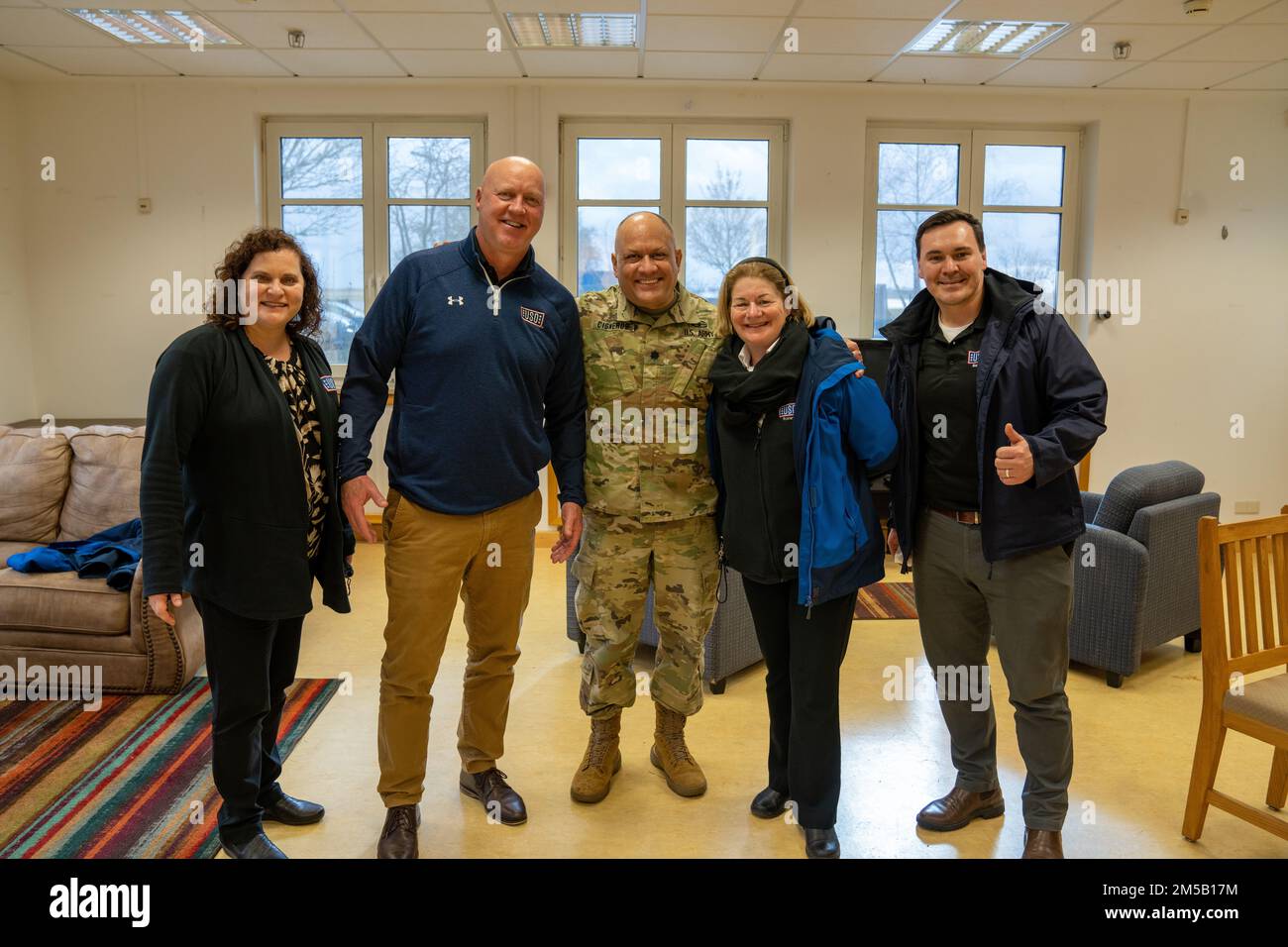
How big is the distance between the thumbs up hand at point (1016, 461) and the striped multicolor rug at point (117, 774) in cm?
222

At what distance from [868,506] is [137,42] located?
4.99m

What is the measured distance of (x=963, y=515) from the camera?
7.58 feet

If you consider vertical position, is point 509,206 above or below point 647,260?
above

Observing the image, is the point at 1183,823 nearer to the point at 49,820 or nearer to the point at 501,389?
the point at 501,389

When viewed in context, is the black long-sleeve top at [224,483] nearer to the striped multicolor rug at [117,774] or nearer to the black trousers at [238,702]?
→ the black trousers at [238,702]

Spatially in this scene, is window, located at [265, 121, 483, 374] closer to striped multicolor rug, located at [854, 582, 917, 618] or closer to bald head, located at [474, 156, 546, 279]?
striped multicolor rug, located at [854, 582, 917, 618]

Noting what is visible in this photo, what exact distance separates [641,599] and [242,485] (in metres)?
1.13

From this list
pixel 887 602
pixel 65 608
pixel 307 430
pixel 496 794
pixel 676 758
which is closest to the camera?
pixel 307 430

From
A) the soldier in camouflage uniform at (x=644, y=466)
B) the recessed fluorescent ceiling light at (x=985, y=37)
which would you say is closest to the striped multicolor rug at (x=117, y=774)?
the soldier in camouflage uniform at (x=644, y=466)

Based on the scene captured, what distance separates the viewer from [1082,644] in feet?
12.0

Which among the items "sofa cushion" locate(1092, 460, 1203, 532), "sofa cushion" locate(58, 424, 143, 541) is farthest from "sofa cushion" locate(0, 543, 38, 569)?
"sofa cushion" locate(1092, 460, 1203, 532)

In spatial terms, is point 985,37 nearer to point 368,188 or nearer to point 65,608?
point 368,188

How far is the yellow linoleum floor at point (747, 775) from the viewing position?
2.46 m

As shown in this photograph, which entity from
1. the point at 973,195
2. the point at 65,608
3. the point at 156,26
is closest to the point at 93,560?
the point at 65,608
